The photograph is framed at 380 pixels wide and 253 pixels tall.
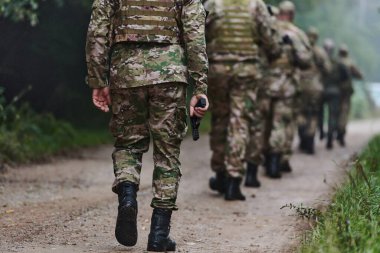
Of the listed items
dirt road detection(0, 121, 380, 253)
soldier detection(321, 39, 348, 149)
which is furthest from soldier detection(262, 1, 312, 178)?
soldier detection(321, 39, 348, 149)

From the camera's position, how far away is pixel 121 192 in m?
5.55

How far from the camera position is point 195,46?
18.5 ft

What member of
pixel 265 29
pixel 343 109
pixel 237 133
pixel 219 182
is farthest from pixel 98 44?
pixel 343 109

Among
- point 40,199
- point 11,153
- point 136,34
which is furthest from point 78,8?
point 136,34

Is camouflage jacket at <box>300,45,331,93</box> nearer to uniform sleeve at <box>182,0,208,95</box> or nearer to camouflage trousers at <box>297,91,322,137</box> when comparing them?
camouflage trousers at <box>297,91,322,137</box>

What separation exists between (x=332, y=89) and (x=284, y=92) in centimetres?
606

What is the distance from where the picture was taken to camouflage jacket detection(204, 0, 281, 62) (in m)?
8.70

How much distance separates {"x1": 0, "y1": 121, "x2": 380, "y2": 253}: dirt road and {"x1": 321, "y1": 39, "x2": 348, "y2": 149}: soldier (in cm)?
505

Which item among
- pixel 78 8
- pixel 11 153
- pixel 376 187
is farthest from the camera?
pixel 78 8

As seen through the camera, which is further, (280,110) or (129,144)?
(280,110)

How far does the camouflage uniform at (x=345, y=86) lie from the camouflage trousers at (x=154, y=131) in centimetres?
1147

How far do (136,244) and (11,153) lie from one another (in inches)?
204

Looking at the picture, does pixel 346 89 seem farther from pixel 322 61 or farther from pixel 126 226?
pixel 126 226

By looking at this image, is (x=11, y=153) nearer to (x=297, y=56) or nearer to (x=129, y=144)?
(x=297, y=56)
